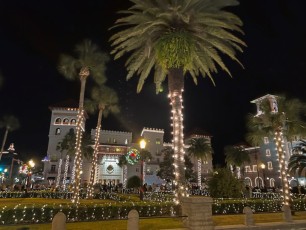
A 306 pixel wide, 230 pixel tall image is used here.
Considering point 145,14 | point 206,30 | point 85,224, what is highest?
point 145,14

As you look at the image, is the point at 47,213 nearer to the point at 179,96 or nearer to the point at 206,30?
the point at 179,96

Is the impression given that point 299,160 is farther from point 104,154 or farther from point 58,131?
point 58,131

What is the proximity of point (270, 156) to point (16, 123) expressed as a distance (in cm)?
6526

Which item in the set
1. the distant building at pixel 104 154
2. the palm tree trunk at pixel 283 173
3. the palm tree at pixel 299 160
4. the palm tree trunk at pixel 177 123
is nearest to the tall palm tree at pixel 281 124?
the palm tree trunk at pixel 283 173

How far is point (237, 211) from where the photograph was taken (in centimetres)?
1875

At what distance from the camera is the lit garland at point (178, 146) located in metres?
15.3

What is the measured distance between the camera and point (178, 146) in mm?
16031

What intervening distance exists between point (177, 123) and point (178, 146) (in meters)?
1.53

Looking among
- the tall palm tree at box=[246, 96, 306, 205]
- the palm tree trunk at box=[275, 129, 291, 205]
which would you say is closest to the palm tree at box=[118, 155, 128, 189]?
the tall palm tree at box=[246, 96, 306, 205]

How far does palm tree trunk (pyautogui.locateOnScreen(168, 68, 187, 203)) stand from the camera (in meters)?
15.5

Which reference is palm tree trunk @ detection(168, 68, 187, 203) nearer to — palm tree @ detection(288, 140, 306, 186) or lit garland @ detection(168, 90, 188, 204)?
lit garland @ detection(168, 90, 188, 204)

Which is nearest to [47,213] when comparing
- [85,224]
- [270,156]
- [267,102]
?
[85,224]

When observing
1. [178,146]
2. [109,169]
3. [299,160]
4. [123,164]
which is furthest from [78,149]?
[109,169]

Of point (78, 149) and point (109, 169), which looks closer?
point (78, 149)
